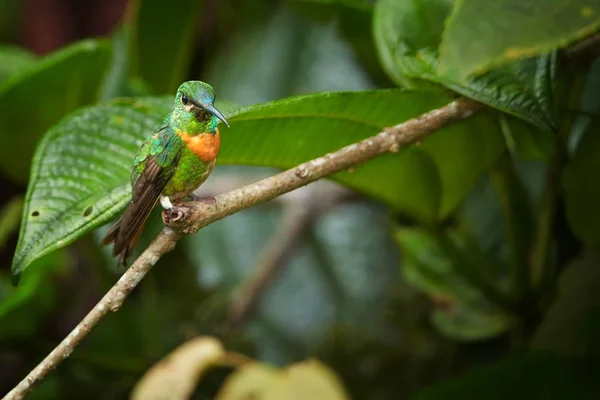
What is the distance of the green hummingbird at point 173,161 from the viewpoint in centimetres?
71

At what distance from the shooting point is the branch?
64cm

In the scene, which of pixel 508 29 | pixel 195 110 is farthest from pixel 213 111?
pixel 508 29

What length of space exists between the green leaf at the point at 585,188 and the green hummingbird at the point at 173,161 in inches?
21.8

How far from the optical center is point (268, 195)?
2.34 ft

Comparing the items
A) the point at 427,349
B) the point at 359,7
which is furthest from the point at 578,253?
the point at 359,7

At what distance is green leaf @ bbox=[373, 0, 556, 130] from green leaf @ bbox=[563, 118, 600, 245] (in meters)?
0.20

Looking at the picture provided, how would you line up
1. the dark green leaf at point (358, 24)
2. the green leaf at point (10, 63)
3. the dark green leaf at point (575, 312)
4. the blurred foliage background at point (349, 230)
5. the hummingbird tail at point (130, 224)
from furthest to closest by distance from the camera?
the green leaf at point (10, 63) → the dark green leaf at point (358, 24) → the dark green leaf at point (575, 312) → the blurred foliage background at point (349, 230) → the hummingbird tail at point (130, 224)

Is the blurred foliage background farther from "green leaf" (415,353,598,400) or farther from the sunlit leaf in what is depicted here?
the sunlit leaf

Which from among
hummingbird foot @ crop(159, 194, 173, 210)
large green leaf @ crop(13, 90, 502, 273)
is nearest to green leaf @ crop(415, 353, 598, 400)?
large green leaf @ crop(13, 90, 502, 273)

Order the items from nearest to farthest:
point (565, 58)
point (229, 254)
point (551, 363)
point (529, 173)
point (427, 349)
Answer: point (565, 58) → point (551, 363) → point (529, 173) → point (427, 349) → point (229, 254)

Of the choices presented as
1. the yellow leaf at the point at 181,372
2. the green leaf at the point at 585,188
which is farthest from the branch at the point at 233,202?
the yellow leaf at the point at 181,372

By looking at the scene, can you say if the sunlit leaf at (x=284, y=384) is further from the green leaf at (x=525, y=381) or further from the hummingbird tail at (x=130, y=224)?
the hummingbird tail at (x=130, y=224)

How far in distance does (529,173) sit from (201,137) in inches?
36.0

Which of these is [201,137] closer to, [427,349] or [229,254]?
[427,349]
